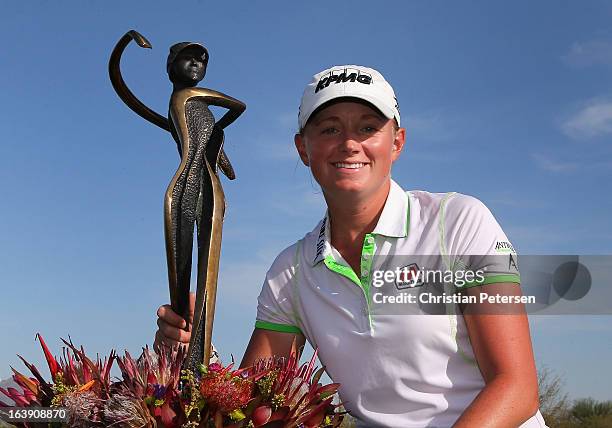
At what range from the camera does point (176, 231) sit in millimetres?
3307

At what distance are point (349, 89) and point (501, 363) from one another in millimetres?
1295

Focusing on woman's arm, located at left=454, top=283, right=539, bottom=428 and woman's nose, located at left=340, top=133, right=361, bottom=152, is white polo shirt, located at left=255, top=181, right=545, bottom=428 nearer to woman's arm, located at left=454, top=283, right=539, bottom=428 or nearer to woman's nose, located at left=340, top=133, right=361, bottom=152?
woman's arm, located at left=454, top=283, right=539, bottom=428

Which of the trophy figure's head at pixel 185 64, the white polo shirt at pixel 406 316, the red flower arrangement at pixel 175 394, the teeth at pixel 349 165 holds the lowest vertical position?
the red flower arrangement at pixel 175 394

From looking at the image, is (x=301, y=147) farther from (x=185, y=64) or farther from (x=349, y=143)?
(x=185, y=64)

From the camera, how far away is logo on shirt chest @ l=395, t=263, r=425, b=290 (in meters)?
3.17

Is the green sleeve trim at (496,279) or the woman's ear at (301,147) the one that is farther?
the woman's ear at (301,147)

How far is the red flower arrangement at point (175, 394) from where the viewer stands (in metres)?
2.44

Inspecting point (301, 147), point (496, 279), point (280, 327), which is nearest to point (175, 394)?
point (280, 327)

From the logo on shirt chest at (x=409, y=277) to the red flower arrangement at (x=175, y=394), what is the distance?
617 mm

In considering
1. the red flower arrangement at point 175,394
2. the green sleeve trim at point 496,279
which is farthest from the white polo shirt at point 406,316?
the red flower arrangement at point 175,394

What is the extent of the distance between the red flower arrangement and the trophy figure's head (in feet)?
4.46

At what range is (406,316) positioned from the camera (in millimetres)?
3080

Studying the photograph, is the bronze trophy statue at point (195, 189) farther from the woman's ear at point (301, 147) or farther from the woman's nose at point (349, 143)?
the woman's nose at point (349, 143)

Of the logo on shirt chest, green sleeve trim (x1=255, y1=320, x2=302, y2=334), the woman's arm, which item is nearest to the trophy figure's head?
green sleeve trim (x1=255, y1=320, x2=302, y2=334)
